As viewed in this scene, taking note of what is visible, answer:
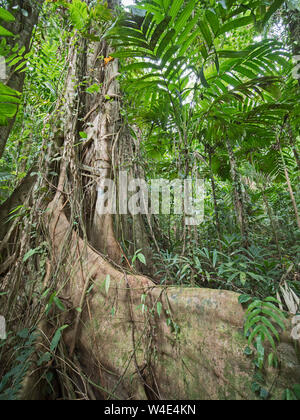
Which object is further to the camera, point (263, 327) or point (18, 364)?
point (18, 364)

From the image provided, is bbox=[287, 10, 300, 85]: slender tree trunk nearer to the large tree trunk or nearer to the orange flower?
the orange flower

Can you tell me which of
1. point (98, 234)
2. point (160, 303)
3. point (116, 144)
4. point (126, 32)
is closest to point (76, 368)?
point (160, 303)

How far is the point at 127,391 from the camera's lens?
1246mm

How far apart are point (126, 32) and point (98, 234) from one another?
1486 millimetres

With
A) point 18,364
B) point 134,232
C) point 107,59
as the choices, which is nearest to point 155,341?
point 18,364

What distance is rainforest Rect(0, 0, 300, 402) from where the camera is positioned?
44.5 inches

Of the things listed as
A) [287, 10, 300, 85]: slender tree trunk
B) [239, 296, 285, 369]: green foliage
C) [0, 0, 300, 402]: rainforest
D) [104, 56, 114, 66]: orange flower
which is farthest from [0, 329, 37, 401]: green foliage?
[287, 10, 300, 85]: slender tree trunk

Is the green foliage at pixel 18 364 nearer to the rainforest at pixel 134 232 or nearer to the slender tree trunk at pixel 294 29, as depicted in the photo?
the rainforest at pixel 134 232

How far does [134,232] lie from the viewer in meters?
2.06

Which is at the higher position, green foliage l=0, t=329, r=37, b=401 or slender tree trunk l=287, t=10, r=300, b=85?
slender tree trunk l=287, t=10, r=300, b=85

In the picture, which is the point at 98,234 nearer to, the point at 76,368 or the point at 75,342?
the point at 75,342

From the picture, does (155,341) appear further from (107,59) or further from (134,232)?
(107,59)

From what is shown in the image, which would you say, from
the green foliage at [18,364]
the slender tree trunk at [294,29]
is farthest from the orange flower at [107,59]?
the green foliage at [18,364]

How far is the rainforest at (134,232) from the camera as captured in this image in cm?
113
